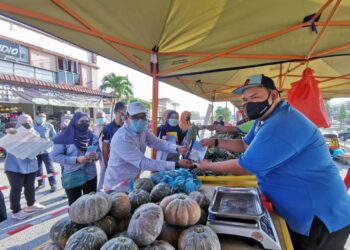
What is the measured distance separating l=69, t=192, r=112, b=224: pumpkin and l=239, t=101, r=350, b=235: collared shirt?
1.00 metres

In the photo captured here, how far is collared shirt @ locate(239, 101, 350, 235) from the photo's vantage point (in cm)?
151

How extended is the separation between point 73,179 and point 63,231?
2141 mm

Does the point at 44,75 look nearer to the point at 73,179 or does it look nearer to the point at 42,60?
the point at 42,60

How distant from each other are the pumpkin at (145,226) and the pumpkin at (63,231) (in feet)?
1.19

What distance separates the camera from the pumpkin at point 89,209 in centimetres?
127

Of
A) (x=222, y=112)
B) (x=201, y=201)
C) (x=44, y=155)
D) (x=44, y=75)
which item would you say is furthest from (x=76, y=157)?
(x=222, y=112)

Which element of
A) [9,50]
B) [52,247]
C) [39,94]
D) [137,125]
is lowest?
[52,247]

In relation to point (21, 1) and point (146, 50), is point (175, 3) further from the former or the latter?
point (21, 1)

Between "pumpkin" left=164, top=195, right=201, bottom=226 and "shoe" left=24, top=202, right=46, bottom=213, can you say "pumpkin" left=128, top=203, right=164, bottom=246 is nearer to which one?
"pumpkin" left=164, top=195, right=201, bottom=226

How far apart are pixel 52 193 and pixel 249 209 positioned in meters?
5.81

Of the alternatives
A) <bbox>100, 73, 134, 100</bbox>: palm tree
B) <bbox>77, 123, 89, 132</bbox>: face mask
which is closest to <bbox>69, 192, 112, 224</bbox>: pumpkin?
<bbox>77, 123, 89, 132</bbox>: face mask

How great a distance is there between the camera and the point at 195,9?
249 cm

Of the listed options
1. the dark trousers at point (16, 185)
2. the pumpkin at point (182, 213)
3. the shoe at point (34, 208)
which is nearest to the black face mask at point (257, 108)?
the pumpkin at point (182, 213)

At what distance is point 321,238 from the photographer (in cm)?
157
